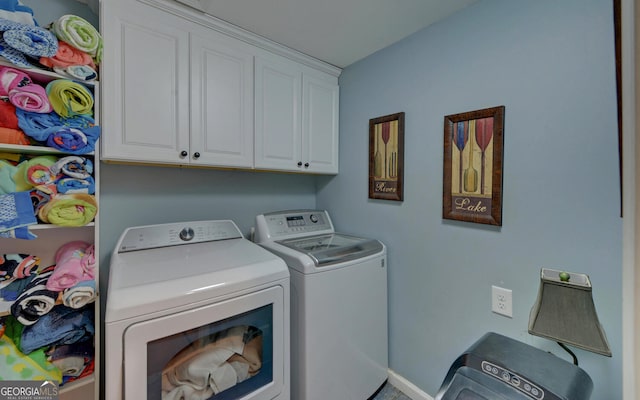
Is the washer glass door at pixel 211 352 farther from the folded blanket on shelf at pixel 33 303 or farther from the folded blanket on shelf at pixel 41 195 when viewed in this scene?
the folded blanket on shelf at pixel 41 195

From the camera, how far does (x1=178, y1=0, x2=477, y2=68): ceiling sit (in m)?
1.33

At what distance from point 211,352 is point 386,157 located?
1.48 metres

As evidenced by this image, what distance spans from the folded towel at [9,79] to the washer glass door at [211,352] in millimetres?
994

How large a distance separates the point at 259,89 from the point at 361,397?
2024mm

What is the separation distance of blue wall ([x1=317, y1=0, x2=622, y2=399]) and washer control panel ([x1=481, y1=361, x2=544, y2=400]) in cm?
48

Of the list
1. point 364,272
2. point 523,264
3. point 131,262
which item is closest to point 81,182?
point 131,262

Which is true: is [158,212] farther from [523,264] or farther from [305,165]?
[523,264]

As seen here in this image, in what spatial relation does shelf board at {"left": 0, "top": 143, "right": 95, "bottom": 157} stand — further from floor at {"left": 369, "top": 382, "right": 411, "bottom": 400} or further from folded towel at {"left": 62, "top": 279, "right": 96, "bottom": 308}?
floor at {"left": 369, "top": 382, "right": 411, "bottom": 400}

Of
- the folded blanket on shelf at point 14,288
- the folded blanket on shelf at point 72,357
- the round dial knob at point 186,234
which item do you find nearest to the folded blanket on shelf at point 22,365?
the folded blanket on shelf at point 72,357

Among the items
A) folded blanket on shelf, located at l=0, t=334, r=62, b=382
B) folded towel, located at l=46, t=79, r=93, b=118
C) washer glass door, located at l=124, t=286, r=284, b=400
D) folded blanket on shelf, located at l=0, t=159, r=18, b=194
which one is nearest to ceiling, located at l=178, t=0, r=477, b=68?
folded towel, located at l=46, t=79, r=93, b=118

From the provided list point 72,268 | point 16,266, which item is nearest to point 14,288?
point 16,266

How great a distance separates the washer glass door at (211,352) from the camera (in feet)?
2.89

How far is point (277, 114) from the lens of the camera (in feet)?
5.74

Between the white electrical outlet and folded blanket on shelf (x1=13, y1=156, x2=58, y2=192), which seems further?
the white electrical outlet
